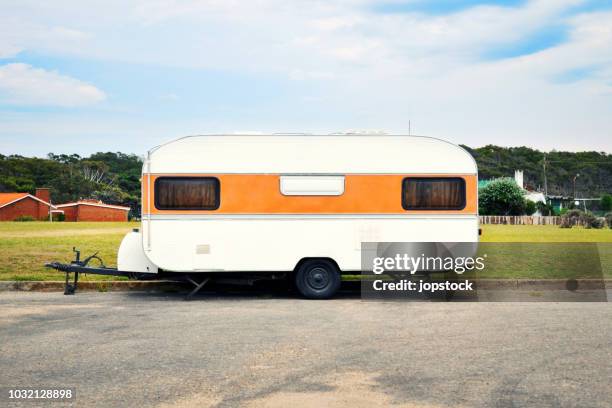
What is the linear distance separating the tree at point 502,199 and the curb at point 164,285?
5841cm

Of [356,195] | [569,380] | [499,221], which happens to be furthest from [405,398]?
[499,221]

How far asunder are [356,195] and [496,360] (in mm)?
5291

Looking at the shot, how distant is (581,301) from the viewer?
11.7 m

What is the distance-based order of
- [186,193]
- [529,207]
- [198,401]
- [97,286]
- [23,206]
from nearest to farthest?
[198,401] → [186,193] → [97,286] → [23,206] → [529,207]

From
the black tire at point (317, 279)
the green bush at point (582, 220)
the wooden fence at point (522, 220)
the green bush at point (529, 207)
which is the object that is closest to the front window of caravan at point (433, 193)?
the black tire at point (317, 279)

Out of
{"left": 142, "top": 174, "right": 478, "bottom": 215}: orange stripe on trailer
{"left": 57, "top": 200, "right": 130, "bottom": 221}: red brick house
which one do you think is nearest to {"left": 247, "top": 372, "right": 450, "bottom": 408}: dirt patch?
{"left": 142, "top": 174, "right": 478, "bottom": 215}: orange stripe on trailer

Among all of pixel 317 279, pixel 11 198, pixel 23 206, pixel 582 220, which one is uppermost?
pixel 11 198

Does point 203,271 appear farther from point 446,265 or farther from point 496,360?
point 496,360

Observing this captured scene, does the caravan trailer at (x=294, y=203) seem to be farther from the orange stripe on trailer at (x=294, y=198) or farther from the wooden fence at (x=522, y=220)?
the wooden fence at (x=522, y=220)

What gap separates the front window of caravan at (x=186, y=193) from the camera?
11812mm

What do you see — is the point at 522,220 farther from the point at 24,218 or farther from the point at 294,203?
the point at 294,203

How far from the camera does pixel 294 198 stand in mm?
11961

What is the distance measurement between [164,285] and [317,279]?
327 centimetres

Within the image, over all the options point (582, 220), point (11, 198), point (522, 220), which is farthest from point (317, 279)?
point (11, 198)
